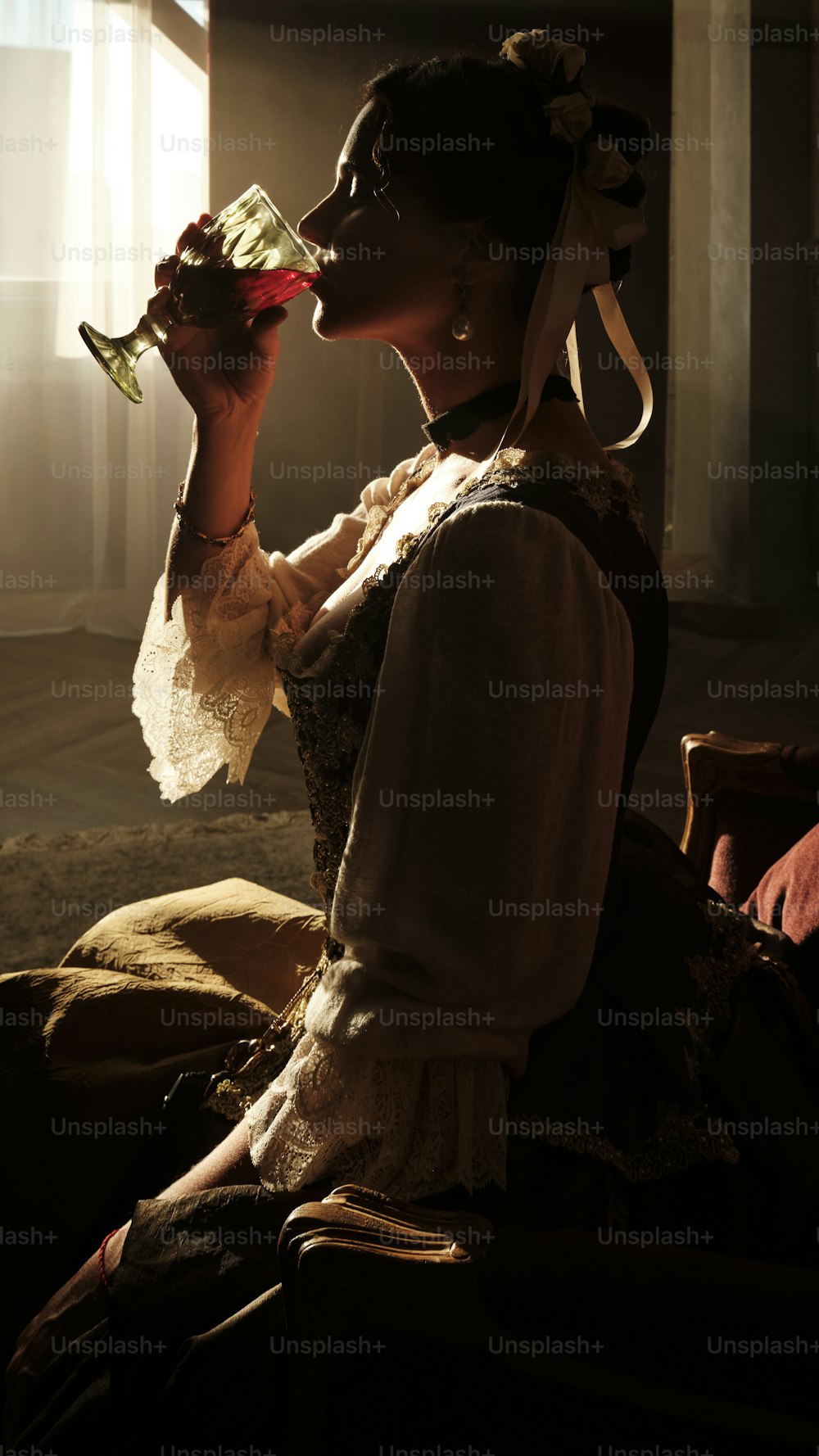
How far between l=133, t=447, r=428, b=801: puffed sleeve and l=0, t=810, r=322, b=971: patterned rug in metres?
1.21

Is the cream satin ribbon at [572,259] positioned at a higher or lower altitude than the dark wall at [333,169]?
lower

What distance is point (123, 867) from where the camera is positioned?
3.00 meters

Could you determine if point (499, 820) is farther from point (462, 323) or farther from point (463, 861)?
point (462, 323)

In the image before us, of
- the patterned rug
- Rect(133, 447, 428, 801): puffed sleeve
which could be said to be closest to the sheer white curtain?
the patterned rug

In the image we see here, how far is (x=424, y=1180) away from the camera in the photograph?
0.94m

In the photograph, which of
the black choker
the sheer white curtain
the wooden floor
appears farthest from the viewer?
the sheer white curtain

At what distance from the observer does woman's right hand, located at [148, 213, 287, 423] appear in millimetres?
1281

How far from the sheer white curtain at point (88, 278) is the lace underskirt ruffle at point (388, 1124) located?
422cm

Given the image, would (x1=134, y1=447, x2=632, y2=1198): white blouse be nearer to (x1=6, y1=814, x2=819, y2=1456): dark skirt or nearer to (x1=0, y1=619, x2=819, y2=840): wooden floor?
(x1=6, y1=814, x2=819, y2=1456): dark skirt

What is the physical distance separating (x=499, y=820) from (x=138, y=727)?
3309 millimetres

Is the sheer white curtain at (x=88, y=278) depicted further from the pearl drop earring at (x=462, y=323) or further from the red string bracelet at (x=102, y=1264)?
the red string bracelet at (x=102, y=1264)

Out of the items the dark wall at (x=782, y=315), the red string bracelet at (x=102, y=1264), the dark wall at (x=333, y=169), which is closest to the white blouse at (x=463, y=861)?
the red string bracelet at (x=102, y=1264)

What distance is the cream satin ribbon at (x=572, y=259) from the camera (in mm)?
1050

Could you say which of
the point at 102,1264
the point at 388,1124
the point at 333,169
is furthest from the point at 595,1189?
the point at 333,169
